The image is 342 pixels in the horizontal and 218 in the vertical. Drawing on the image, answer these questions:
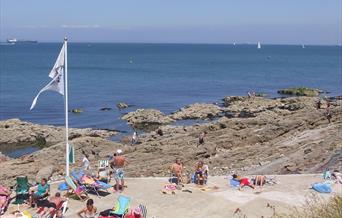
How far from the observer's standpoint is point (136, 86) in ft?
289

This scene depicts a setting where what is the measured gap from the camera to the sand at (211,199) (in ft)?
52.7

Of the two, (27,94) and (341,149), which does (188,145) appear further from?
(27,94)

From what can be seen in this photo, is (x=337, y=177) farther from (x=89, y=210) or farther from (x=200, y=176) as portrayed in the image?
(x=89, y=210)

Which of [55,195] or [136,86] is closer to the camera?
[55,195]

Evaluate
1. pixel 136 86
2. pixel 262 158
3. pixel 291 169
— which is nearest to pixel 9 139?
pixel 262 158

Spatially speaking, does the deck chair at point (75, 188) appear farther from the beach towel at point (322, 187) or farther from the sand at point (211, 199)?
the beach towel at point (322, 187)

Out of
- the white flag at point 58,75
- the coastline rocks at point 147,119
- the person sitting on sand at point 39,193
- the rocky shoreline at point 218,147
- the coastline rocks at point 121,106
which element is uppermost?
the white flag at point 58,75

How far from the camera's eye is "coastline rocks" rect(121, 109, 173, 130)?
48.7m

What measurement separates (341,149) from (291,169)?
9.12ft

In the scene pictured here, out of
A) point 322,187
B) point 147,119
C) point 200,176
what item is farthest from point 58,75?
point 147,119

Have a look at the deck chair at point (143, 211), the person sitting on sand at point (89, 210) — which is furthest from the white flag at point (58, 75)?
the deck chair at point (143, 211)

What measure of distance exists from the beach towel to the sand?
7.9 inches

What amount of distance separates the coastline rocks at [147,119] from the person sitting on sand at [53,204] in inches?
1231

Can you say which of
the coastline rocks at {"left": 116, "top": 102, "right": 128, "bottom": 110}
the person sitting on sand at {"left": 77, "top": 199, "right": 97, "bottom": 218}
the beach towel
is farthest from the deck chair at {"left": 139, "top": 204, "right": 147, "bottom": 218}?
the coastline rocks at {"left": 116, "top": 102, "right": 128, "bottom": 110}
